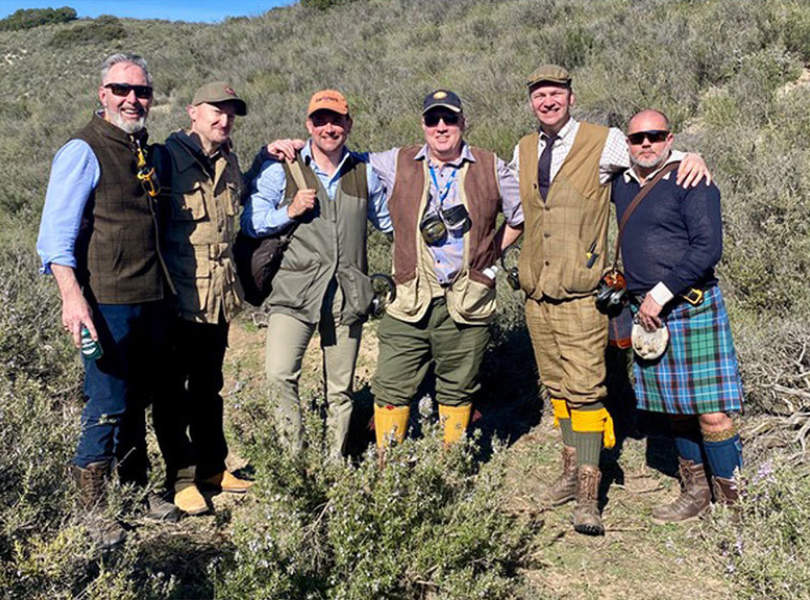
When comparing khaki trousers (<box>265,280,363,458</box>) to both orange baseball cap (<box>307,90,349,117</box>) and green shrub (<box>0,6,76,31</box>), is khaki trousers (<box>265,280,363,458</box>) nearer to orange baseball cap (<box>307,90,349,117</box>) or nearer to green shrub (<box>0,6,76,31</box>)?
orange baseball cap (<box>307,90,349,117</box>)

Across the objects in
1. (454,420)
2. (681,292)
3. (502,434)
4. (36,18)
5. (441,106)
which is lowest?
(502,434)

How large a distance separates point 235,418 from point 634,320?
6.68 ft

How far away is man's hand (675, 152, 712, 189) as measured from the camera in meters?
3.27

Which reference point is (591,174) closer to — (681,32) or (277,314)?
(277,314)

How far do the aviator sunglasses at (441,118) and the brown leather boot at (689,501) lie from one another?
2.15 m

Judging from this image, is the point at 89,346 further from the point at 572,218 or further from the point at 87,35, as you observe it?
the point at 87,35

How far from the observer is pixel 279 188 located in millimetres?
3652

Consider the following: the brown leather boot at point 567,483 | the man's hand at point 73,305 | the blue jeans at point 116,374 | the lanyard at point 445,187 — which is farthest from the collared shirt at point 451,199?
the man's hand at point 73,305

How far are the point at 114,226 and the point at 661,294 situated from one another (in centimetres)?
249

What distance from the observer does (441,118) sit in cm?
351

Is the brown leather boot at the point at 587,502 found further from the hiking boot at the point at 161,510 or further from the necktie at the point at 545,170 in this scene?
the hiking boot at the point at 161,510

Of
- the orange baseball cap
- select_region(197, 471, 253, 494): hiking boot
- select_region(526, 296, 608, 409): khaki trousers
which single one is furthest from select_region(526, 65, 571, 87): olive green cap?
select_region(197, 471, 253, 494): hiking boot

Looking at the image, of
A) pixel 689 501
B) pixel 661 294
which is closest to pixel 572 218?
pixel 661 294

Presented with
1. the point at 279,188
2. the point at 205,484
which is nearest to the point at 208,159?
the point at 279,188
